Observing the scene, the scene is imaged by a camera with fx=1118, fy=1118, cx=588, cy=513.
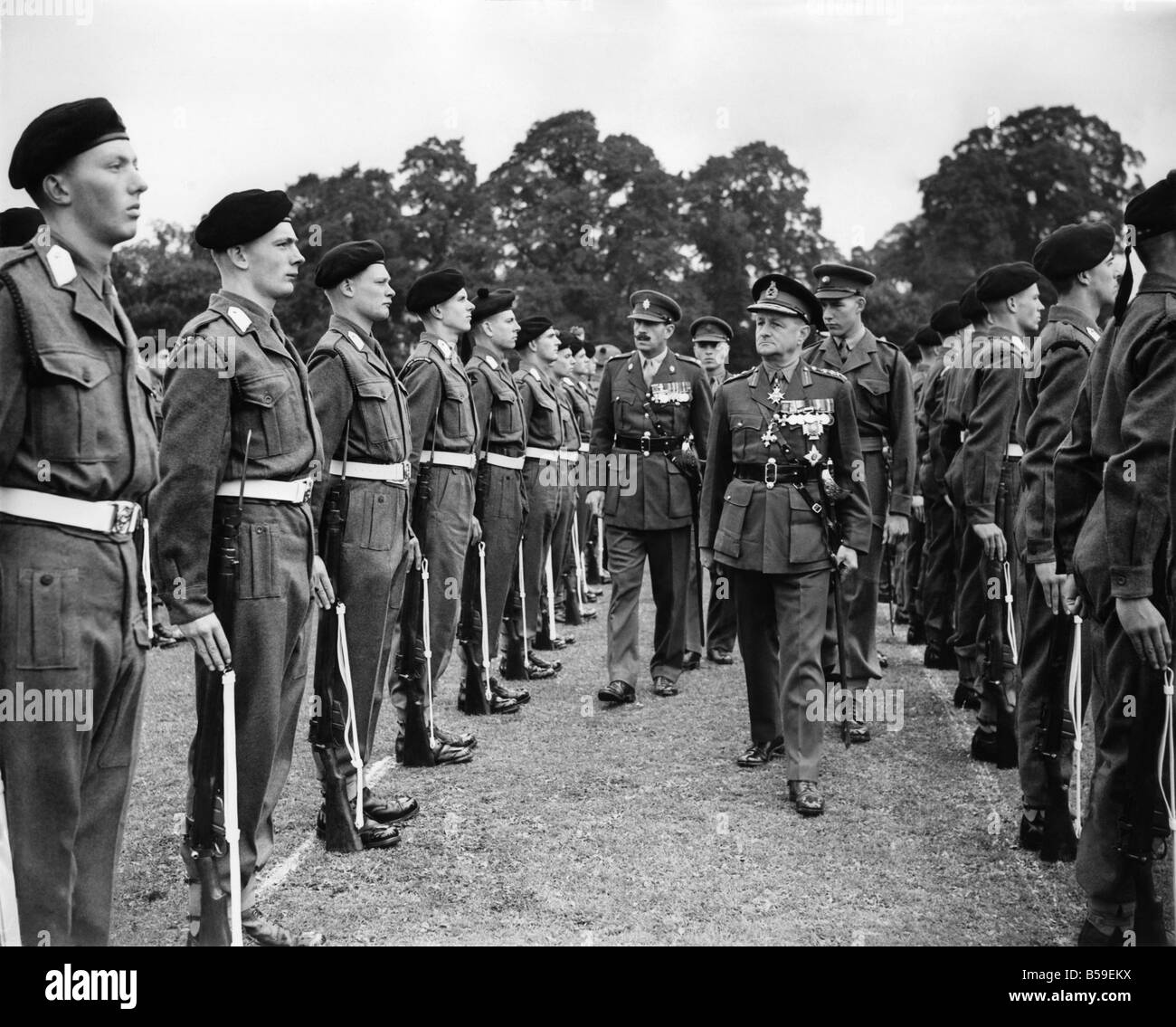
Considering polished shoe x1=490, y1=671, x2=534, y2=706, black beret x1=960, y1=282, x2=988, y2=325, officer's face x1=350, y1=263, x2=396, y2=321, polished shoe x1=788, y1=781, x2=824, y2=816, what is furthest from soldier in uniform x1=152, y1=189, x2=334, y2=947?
black beret x1=960, y1=282, x2=988, y2=325

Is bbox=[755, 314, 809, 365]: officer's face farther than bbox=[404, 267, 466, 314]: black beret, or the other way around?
bbox=[404, 267, 466, 314]: black beret

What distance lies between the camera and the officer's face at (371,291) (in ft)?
17.2

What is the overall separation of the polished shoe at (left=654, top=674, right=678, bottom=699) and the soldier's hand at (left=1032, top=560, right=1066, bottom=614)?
12.5 feet

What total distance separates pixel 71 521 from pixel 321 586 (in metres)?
1.56

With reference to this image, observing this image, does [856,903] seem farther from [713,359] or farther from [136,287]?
[136,287]

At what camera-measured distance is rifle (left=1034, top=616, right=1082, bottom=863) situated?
4848mm

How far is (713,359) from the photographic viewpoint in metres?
10.2

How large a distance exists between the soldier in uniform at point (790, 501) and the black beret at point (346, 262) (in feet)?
6.66

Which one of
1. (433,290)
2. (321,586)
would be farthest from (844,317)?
(321,586)

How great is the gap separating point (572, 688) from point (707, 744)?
189cm

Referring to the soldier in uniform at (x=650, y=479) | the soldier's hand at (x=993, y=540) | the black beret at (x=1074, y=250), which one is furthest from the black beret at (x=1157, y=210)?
the soldier in uniform at (x=650, y=479)

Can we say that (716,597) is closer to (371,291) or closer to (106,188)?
(371,291)

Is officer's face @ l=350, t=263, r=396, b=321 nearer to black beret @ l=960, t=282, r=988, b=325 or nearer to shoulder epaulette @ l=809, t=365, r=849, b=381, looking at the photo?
shoulder epaulette @ l=809, t=365, r=849, b=381
